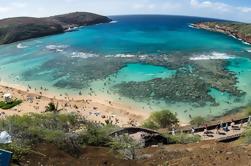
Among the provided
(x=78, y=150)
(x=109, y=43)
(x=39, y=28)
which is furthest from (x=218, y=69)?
(x=39, y=28)

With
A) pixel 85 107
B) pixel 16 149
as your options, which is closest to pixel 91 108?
pixel 85 107

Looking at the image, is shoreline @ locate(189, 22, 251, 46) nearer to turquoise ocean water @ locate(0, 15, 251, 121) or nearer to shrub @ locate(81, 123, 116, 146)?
turquoise ocean water @ locate(0, 15, 251, 121)

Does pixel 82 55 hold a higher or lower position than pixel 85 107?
higher

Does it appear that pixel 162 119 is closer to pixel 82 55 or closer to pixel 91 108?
pixel 91 108

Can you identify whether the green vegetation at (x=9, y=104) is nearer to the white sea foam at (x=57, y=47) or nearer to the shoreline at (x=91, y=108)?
the shoreline at (x=91, y=108)

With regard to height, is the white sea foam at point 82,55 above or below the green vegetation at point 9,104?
above

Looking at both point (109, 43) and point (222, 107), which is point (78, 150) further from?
point (109, 43)

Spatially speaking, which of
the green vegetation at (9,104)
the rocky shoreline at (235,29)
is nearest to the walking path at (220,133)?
the green vegetation at (9,104)

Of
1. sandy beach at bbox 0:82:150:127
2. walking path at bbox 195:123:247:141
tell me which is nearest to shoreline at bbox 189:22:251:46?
sandy beach at bbox 0:82:150:127
